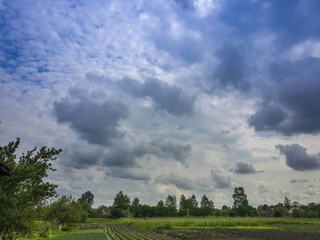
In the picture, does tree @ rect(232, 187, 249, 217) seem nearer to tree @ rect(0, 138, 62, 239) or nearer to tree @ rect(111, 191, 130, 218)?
tree @ rect(111, 191, 130, 218)

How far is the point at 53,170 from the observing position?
23016 mm

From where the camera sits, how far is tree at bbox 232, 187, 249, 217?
141375 mm

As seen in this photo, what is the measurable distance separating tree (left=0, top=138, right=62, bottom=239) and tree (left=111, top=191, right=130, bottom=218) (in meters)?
121

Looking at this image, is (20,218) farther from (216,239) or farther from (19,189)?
(216,239)

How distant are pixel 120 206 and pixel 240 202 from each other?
2596 inches

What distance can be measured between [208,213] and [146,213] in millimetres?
34432

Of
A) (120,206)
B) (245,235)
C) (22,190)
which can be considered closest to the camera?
(22,190)

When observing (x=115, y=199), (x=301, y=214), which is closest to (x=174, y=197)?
(x=115, y=199)

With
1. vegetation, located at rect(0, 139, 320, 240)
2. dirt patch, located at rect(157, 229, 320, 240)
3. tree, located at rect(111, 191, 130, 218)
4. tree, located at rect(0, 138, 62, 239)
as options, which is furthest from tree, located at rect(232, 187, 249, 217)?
tree, located at rect(0, 138, 62, 239)

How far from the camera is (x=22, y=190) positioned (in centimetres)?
2153

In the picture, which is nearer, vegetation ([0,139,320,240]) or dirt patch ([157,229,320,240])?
vegetation ([0,139,320,240])

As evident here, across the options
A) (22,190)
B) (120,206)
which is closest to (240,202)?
(120,206)

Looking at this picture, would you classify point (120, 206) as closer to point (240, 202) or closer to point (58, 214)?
point (240, 202)

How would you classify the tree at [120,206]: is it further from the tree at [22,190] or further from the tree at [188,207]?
the tree at [22,190]
